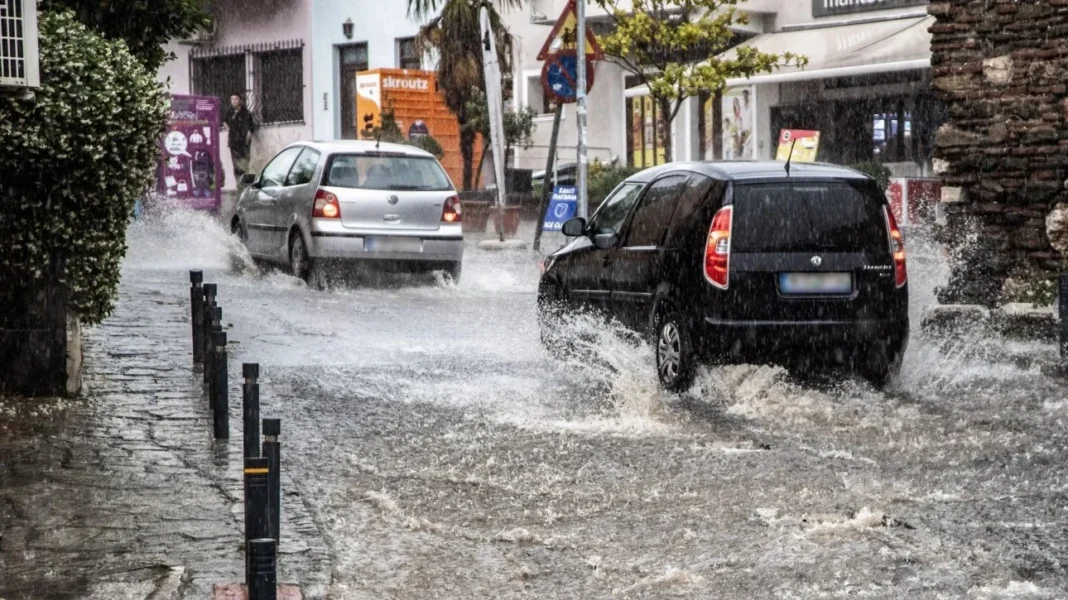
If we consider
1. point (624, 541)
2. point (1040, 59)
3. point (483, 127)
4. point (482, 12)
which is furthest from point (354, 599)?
point (483, 127)

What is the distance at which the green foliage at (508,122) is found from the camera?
112 feet

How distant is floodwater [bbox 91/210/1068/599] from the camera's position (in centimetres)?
650

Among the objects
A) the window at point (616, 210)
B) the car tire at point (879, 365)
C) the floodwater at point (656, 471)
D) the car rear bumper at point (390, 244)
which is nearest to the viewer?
the floodwater at point (656, 471)

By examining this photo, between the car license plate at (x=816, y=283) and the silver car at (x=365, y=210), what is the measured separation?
27.2 feet

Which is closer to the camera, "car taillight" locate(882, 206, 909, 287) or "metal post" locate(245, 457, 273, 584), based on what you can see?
"metal post" locate(245, 457, 273, 584)

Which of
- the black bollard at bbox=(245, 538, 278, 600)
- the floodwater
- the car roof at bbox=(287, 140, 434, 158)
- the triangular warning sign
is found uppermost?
the triangular warning sign

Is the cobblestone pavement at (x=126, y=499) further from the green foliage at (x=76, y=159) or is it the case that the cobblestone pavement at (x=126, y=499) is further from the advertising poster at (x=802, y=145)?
the advertising poster at (x=802, y=145)

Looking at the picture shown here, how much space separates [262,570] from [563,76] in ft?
58.9

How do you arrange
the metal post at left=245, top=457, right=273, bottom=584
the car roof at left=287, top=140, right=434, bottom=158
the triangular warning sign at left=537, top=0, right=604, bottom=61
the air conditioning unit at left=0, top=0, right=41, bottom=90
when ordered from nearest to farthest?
1. the metal post at left=245, top=457, right=273, bottom=584
2. the air conditioning unit at left=0, top=0, right=41, bottom=90
3. the car roof at left=287, top=140, right=434, bottom=158
4. the triangular warning sign at left=537, top=0, right=604, bottom=61

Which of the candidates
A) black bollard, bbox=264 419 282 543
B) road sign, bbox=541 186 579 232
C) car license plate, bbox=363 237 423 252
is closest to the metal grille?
road sign, bbox=541 186 579 232

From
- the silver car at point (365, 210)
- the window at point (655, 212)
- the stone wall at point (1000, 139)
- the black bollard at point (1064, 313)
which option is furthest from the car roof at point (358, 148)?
the black bollard at point (1064, 313)

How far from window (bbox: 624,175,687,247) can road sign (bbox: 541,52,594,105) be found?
10627 millimetres

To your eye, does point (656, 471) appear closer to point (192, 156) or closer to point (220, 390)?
point (220, 390)

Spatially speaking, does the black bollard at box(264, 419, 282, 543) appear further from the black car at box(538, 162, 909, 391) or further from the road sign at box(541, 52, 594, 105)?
the road sign at box(541, 52, 594, 105)
